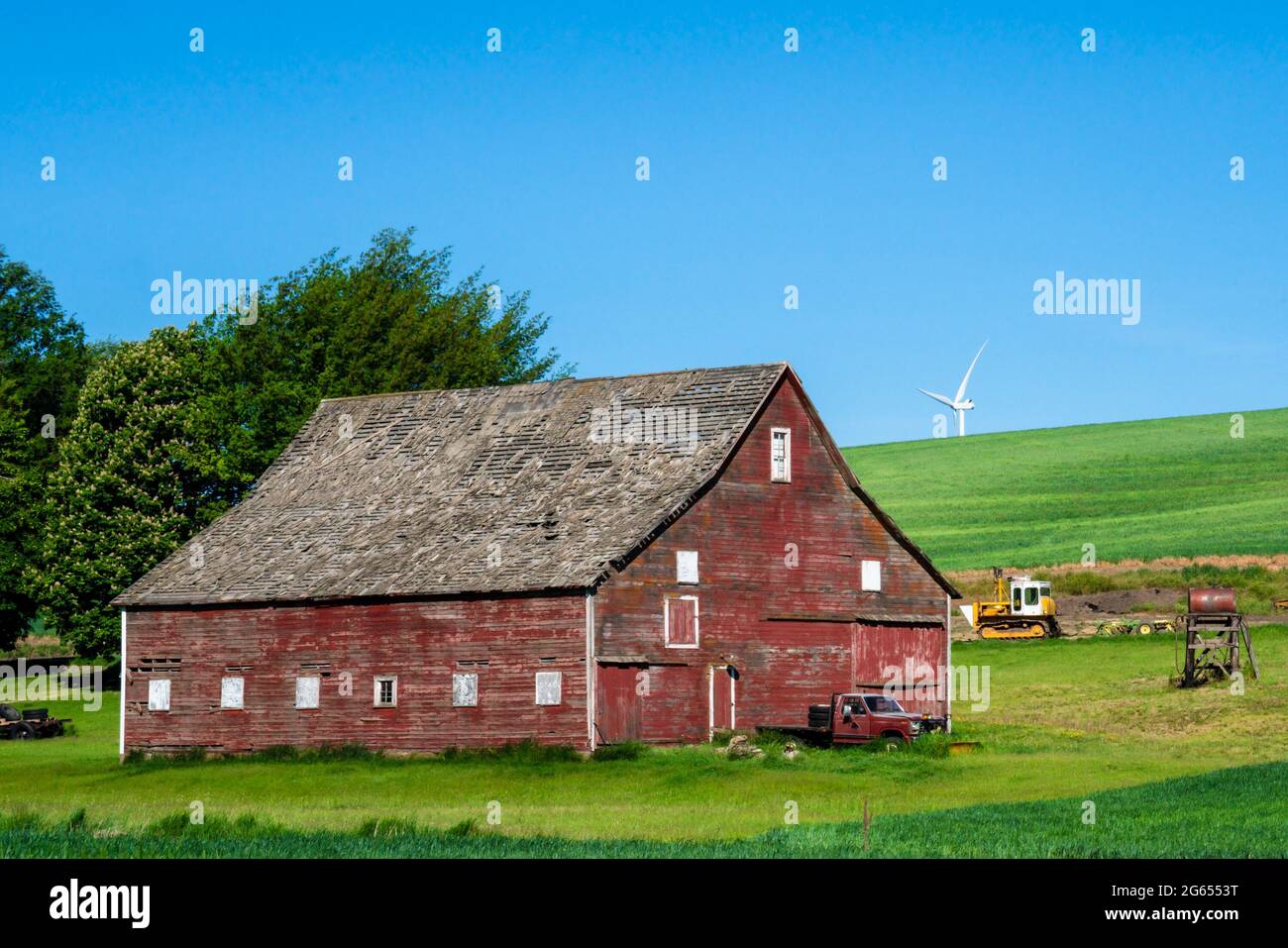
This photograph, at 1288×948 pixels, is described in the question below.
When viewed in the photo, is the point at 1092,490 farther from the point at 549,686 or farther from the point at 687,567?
the point at 549,686

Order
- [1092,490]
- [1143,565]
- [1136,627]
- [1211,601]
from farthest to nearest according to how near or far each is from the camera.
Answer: [1092,490], [1143,565], [1136,627], [1211,601]

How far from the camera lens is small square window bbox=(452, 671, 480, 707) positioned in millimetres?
47309

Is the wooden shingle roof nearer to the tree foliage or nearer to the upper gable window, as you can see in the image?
the upper gable window

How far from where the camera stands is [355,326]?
8231cm

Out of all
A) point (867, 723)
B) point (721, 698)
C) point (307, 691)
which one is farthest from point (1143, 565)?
point (307, 691)

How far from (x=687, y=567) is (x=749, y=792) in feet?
34.8

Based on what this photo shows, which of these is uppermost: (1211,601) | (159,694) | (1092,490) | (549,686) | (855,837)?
(1092,490)

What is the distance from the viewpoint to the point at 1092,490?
11381 cm

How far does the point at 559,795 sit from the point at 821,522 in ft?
50.5

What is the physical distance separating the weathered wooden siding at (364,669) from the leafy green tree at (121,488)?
1813 centimetres

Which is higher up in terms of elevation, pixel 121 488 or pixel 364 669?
pixel 121 488

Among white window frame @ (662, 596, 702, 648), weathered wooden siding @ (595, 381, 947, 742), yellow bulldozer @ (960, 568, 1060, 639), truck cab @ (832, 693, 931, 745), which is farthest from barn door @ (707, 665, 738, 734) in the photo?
yellow bulldozer @ (960, 568, 1060, 639)

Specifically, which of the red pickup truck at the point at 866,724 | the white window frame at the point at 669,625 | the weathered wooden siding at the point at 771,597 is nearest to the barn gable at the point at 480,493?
the weathered wooden siding at the point at 771,597

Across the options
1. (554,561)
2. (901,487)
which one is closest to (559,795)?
(554,561)
